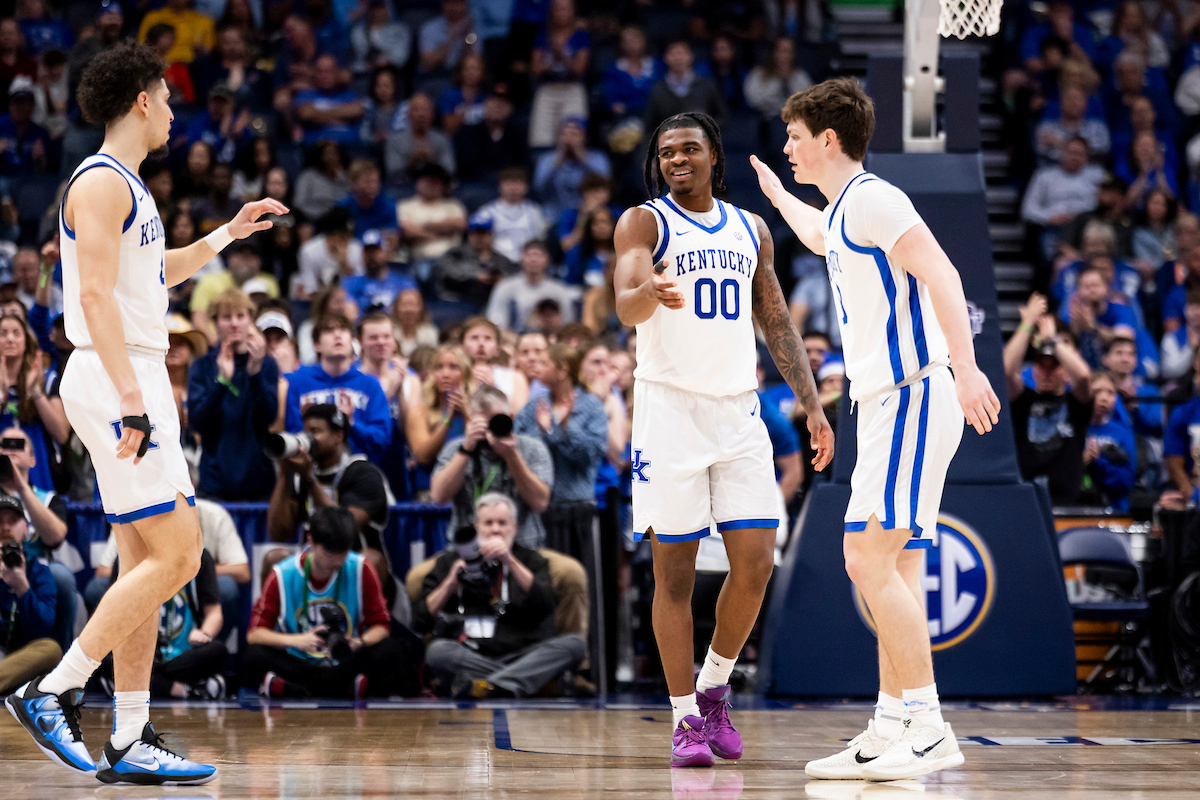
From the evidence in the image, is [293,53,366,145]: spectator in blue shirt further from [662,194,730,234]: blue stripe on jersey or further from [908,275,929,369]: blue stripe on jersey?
[908,275,929,369]: blue stripe on jersey

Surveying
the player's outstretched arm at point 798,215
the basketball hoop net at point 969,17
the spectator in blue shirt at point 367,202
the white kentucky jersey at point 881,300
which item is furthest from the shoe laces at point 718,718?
the spectator in blue shirt at point 367,202

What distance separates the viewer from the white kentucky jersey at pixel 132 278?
14.0 ft

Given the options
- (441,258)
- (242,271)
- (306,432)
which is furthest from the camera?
Result: (441,258)

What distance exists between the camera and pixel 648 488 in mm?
4773

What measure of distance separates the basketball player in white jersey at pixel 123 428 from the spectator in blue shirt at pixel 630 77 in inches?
372

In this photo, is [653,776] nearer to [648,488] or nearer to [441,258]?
[648,488]

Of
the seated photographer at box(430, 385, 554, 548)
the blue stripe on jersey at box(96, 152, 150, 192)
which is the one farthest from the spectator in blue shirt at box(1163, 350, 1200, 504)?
the blue stripe on jersey at box(96, 152, 150, 192)

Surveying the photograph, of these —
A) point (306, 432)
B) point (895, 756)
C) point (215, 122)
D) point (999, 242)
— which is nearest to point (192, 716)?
point (306, 432)

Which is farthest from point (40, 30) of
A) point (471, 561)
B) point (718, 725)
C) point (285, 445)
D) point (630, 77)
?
point (718, 725)

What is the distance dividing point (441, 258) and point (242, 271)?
1720mm

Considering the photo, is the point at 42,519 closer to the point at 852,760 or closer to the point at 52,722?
the point at 52,722

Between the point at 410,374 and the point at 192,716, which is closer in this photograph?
the point at 192,716

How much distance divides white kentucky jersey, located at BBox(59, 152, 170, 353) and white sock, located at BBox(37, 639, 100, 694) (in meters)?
0.98

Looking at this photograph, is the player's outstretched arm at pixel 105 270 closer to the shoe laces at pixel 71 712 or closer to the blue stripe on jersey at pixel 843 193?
the shoe laces at pixel 71 712
